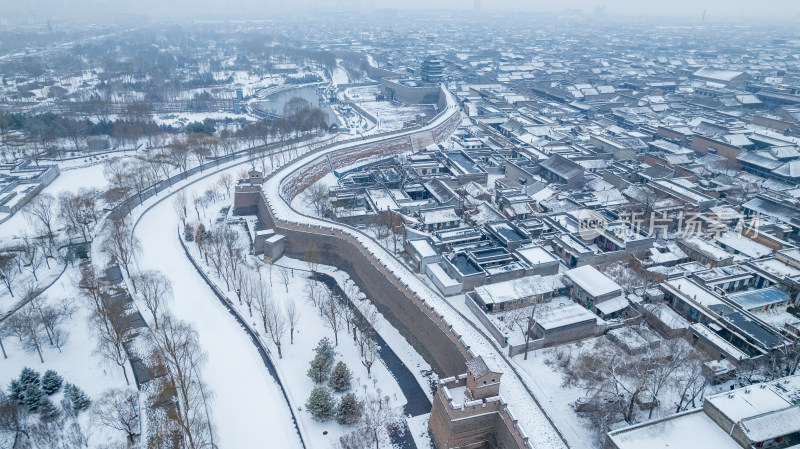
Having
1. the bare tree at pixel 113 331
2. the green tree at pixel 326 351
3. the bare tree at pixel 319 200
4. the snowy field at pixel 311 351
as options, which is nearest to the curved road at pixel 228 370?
the snowy field at pixel 311 351

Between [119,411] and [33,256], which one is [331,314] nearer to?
[119,411]

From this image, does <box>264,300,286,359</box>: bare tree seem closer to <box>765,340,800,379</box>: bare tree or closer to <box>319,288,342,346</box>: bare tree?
<box>319,288,342,346</box>: bare tree

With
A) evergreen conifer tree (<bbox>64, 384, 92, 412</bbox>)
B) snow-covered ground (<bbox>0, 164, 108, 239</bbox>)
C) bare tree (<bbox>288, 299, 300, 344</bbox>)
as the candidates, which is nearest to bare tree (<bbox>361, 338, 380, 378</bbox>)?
bare tree (<bbox>288, 299, 300, 344</bbox>)

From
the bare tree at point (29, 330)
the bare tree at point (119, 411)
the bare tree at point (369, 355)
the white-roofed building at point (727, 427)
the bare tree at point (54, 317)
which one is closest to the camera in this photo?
the white-roofed building at point (727, 427)

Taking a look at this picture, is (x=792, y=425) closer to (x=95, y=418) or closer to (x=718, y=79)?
(x=95, y=418)

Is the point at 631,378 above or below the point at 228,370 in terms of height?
above

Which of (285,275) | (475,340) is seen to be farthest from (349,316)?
(475,340)

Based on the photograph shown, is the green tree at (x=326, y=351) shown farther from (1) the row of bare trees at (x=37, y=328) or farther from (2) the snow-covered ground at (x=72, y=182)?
(2) the snow-covered ground at (x=72, y=182)
